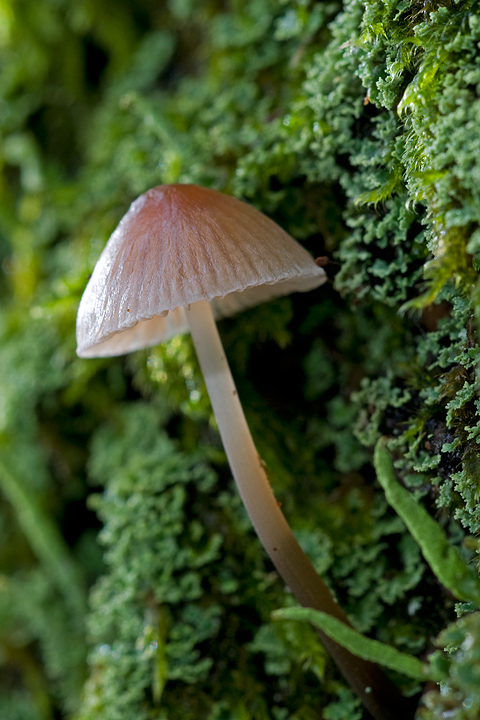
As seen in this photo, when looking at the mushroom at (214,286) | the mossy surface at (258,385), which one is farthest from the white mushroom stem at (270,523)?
the mossy surface at (258,385)

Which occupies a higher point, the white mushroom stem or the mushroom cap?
the mushroom cap

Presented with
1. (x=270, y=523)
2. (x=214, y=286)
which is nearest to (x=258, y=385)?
(x=270, y=523)

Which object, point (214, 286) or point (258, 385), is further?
point (258, 385)

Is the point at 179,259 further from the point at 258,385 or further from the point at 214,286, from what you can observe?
the point at 258,385

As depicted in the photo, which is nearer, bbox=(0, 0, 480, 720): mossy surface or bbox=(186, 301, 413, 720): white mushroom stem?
bbox=(0, 0, 480, 720): mossy surface

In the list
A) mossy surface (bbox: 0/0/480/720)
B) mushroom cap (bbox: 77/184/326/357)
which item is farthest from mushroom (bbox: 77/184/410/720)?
mossy surface (bbox: 0/0/480/720)

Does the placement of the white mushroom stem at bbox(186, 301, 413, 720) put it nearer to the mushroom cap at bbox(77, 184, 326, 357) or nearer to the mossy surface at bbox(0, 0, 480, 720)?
the mossy surface at bbox(0, 0, 480, 720)
